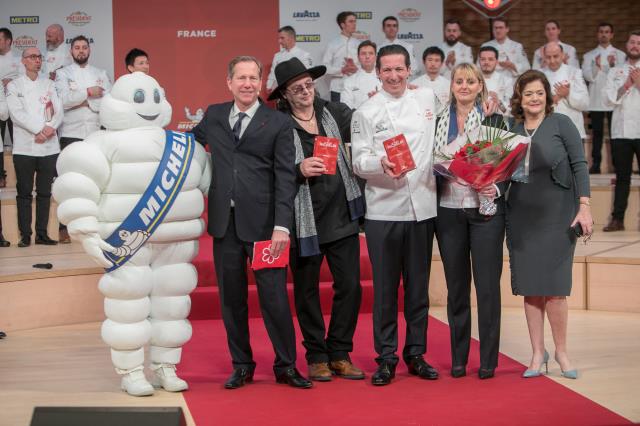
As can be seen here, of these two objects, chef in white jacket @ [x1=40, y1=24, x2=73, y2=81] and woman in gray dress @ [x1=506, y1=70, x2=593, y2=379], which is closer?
woman in gray dress @ [x1=506, y1=70, x2=593, y2=379]

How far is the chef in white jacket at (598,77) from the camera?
945 centimetres

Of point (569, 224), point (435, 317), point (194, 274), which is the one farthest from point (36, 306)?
point (569, 224)

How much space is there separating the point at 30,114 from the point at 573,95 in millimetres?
4604

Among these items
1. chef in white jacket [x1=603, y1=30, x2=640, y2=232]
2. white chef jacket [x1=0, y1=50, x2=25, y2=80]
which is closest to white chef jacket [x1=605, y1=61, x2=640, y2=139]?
chef in white jacket [x1=603, y1=30, x2=640, y2=232]

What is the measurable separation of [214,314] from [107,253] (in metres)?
2.01

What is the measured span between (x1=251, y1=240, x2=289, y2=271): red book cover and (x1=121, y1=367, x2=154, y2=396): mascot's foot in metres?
0.71

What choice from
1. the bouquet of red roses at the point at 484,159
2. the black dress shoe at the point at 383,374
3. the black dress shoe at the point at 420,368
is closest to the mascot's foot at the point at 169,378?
the black dress shoe at the point at 383,374

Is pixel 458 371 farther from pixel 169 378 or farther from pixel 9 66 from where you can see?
pixel 9 66

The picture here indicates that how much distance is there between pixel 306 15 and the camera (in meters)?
10.1

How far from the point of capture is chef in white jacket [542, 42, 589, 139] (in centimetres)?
821

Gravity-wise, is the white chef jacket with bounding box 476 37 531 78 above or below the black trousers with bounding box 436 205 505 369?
above

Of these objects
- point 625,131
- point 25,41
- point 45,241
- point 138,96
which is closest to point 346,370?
point 138,96

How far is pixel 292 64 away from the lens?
4238 millimetres

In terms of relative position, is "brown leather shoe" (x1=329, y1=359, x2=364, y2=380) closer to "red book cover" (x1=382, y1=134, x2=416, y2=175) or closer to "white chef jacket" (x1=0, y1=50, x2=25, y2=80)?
"red book cover" (x1=382, y1=134, x2=416, y2=175)
